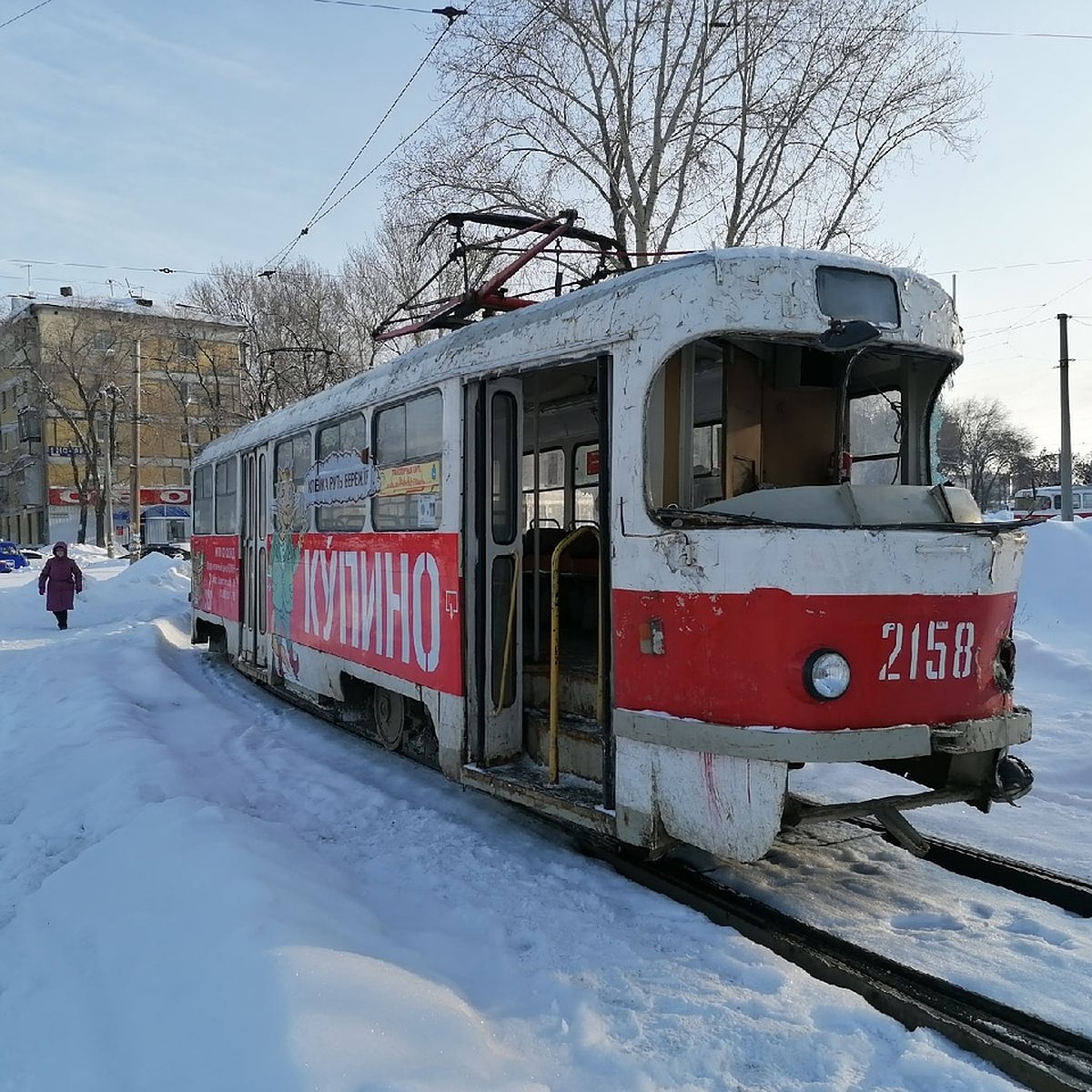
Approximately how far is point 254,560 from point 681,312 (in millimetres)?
6979

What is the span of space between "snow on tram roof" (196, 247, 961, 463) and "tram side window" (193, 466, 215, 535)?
7161mm

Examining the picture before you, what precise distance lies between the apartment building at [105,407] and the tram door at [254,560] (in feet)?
70.2

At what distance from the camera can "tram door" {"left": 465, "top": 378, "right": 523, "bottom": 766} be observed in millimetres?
5328

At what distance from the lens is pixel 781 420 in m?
4.94

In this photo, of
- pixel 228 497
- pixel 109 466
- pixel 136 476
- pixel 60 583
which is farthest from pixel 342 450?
pixel 109 466

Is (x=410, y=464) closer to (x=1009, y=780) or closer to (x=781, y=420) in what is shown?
(x=781, y=420)

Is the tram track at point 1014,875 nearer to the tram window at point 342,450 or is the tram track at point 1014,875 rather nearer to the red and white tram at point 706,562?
the red and white tram at point 706,562

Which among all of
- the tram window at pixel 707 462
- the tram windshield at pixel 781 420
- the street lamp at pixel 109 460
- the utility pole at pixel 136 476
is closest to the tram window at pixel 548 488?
the tram windshield at pixel 781 420

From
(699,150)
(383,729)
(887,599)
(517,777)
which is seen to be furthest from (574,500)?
(699,150)

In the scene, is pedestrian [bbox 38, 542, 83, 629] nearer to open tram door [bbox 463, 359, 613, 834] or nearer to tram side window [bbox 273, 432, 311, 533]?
tram side window [bbox 273, 432, 311, 533]

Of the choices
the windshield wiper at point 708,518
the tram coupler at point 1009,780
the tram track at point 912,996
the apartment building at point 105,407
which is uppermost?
the apartment building at point 105,407

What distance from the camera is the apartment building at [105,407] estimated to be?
35.6 meters

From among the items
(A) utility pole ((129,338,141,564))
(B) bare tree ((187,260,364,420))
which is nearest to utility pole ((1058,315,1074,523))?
(B) bare tree ((187,260,364,420))

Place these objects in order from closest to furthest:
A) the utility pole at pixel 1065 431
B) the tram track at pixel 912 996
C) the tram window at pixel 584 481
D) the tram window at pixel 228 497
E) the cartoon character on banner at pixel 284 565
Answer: the tram track at pixel 912 996 → the tram window at pixel 584 481 → the cartoon character on banner at pixel 284 565 → the tram window at pixel 228 497 → the utility pole at pixel 1065 431
